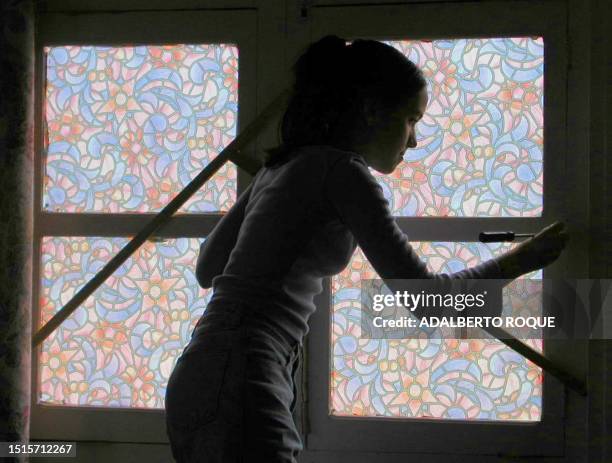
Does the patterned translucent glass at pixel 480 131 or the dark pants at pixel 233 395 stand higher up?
the patterned translucent glass at pixel 480 131

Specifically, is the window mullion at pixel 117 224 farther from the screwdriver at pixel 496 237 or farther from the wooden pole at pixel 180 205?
the screwdriver at pixel 496 237

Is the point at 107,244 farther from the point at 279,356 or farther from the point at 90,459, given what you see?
the point at 279,356

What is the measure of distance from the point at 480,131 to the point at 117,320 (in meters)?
1.04

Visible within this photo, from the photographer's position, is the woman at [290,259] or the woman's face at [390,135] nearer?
the woman at [290,259]

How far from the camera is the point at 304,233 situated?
984 mm

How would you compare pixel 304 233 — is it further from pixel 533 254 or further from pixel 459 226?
pixel 459 226

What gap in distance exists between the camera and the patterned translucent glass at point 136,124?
1771 millimetres

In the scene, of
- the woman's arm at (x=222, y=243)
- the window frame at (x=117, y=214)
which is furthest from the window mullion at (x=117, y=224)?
the woman's arm at (x=222, y=243)

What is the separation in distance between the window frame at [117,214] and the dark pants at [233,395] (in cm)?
80

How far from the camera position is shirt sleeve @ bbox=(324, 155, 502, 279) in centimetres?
98

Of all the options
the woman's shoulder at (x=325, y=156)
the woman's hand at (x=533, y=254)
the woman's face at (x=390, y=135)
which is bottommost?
the woman's hand at (x=533, y=254)
